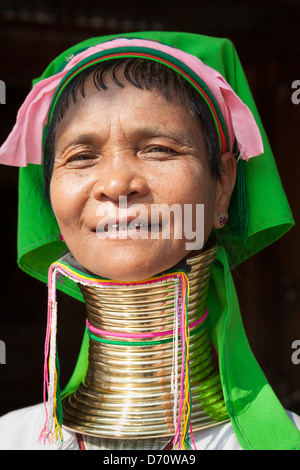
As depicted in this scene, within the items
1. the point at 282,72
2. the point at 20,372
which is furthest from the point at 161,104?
the point at 20,372

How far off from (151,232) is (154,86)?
1.43 feet

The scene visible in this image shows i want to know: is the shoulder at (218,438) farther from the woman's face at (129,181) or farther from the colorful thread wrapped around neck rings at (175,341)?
the woman's face at (129,181)

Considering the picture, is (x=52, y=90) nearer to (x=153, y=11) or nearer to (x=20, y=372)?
(x=153, y=11)

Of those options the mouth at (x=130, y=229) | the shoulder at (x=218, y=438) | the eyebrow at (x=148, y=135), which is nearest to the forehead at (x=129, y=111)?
the eyebrow at (x=148, y=135)

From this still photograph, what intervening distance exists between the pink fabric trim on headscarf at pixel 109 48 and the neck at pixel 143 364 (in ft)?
1.30

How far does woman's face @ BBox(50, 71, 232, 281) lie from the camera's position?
156 cm

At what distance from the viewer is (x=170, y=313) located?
1685 mm

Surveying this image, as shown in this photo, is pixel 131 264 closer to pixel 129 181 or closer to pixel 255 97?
pixel 129 181

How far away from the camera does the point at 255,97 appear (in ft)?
16.7

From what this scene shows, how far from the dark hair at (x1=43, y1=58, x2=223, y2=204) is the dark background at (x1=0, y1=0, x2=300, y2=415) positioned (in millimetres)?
2559

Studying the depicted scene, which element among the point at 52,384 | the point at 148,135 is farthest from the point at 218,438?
the point at 148,135

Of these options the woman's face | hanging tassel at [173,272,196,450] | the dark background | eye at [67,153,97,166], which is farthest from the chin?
the dark background

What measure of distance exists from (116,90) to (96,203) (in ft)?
1.12

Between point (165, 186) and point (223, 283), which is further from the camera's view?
point (223, 283)
